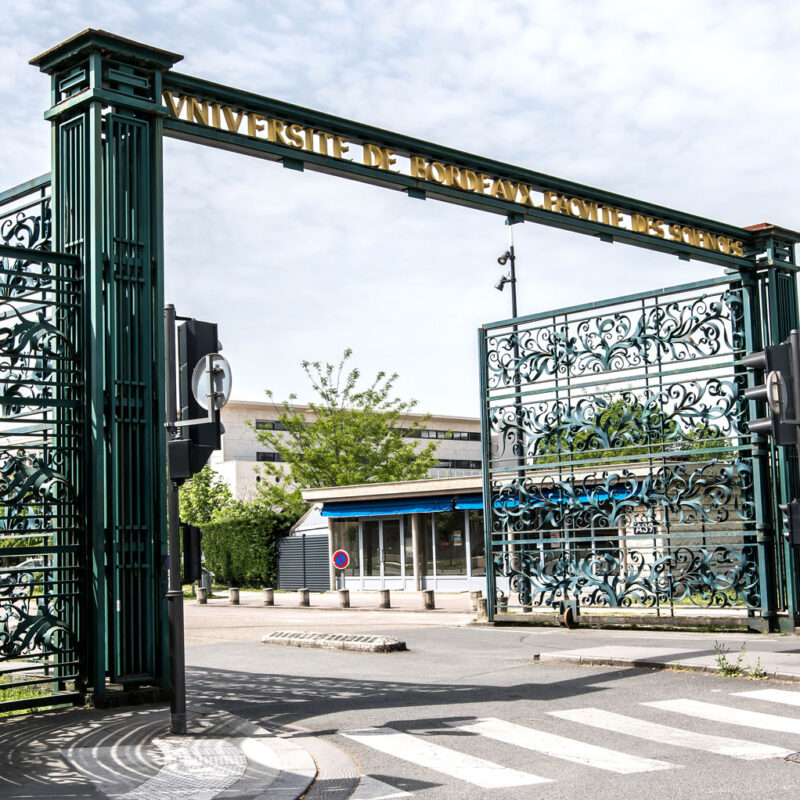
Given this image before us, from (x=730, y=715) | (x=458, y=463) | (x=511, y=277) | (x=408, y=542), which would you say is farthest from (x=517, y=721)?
(x=458, y=463)

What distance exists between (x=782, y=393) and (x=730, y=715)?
2.71 metres

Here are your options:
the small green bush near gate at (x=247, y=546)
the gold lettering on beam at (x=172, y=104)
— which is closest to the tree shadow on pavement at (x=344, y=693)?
the gold lettering on beam at (x=172, y=104)

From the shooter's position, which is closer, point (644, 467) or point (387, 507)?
point (644, 467)

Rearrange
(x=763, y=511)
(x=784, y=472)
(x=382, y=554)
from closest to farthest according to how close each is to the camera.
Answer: (x=784, y=472) → (x=763, y=511) → (x=382, y=554)

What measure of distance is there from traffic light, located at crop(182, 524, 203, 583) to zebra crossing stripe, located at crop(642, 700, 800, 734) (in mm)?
4267

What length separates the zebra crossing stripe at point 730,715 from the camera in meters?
8.44

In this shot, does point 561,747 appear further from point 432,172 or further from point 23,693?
point 432,172

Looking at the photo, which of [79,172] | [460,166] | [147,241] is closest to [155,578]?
[147,241]

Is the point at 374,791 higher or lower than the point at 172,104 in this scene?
lower

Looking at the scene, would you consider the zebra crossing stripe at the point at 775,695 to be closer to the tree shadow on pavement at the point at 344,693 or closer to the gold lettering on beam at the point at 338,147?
the tree shadow on pavement at the point at 344,693

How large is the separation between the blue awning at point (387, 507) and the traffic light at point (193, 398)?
1028 inches

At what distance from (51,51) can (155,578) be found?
17.0 ft

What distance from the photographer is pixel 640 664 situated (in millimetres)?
12367

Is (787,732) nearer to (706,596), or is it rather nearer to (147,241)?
(147,241)
